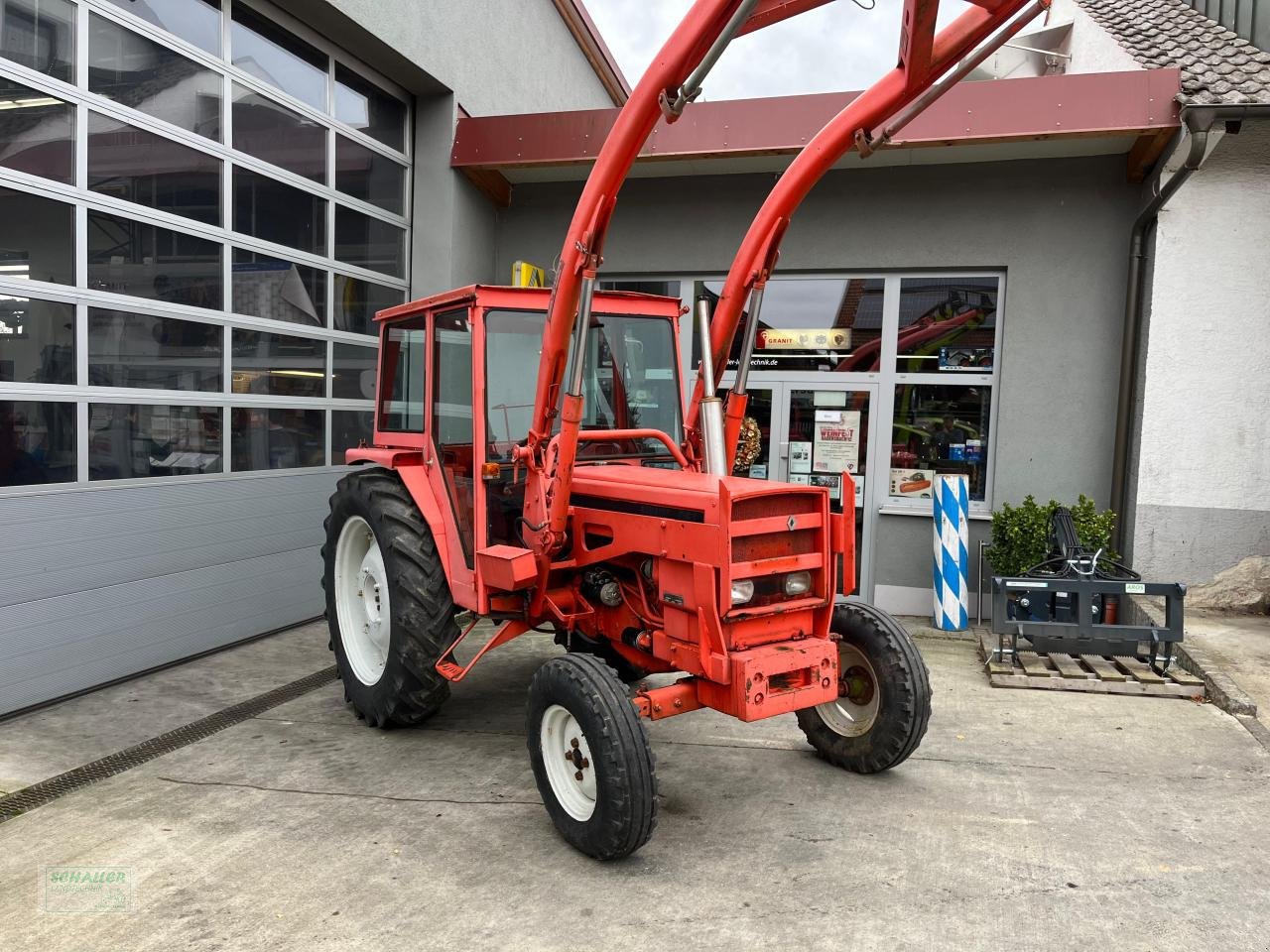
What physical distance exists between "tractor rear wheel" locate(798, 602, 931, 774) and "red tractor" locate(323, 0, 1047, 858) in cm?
1

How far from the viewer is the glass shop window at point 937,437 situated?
7309 mm

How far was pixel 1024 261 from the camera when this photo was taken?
7.04 metres

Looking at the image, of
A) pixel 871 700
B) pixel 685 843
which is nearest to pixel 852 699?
pixel 871 700

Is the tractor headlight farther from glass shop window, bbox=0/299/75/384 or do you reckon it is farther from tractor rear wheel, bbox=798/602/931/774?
glass shop window, bbox=0/299/75/384

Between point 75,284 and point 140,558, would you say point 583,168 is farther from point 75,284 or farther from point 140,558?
point 140,558

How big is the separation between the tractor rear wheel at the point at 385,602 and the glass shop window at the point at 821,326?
3.76 metres

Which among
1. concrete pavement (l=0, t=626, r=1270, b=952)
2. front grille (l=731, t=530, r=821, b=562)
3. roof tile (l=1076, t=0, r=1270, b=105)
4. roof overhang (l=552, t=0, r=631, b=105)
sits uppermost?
roof overhang (l=552, t=0, r=631, b=105)

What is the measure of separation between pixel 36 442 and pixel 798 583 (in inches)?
154

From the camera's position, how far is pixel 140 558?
522 cm

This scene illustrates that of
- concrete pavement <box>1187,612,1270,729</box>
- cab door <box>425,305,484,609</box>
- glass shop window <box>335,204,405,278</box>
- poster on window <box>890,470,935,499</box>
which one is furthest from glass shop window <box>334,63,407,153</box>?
concrete pavement <box>1187,612,1270,729</box>

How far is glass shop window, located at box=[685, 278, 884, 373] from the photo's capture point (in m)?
7.48

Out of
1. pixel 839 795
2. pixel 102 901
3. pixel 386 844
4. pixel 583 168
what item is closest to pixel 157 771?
pixel 102 901

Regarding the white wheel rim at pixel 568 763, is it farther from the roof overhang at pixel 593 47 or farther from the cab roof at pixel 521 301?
the roof overhang at pixel 593 47

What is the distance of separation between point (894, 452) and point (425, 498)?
176 inches
